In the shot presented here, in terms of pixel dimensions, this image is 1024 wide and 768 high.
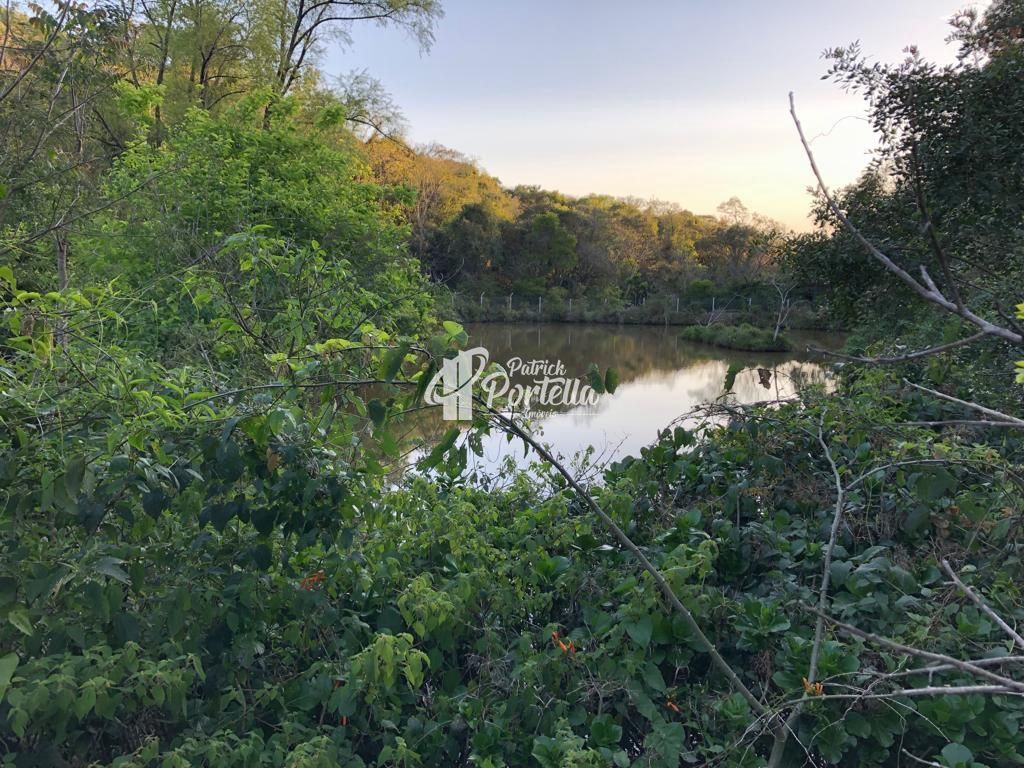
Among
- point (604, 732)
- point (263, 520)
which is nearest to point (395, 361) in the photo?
point (263, 520)

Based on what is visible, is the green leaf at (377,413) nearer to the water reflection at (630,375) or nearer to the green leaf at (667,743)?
the water reflection at (630,375)

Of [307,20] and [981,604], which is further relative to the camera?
[307,20]

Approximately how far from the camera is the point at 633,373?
1393 centimetres

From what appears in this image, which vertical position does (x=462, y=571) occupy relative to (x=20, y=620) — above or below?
below

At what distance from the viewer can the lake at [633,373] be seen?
3.54 metres

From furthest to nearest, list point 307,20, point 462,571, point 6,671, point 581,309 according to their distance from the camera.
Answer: point 581,309, point 307,20, point 462,571, point 6,671

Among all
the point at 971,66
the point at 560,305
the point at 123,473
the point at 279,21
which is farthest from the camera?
the point at 560,305

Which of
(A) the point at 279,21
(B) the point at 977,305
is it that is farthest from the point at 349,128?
(B) the point at 977,305

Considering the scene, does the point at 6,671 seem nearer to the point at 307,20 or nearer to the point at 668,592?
the point at 668,592

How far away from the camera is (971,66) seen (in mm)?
3680

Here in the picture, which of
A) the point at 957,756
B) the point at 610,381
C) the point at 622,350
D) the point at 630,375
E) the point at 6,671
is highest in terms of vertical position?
the point at 610,381

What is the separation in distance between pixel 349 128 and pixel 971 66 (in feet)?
39.6

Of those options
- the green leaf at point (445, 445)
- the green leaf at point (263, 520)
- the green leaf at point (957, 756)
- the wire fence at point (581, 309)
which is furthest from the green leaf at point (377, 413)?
the wire fence at point (581, 309)

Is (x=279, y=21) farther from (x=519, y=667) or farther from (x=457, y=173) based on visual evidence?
(x=457, y=173)
